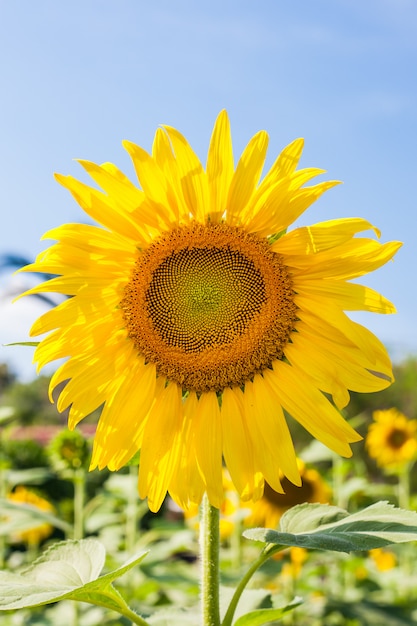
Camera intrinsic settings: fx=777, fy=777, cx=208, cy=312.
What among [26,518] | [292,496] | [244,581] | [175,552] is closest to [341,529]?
[244,581]

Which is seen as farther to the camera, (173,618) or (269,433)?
(173,618)

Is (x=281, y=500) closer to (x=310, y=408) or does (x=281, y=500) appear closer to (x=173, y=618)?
(x=173, y=618)

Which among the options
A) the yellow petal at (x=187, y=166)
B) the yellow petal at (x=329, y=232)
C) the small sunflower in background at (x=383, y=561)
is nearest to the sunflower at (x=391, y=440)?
the small sunflower in background at (x=383, y=561)

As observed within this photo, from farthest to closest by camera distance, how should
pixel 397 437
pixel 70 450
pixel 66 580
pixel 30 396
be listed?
pixel 30 396, pixel 397 437, pixel 70 450, pixel 66 580

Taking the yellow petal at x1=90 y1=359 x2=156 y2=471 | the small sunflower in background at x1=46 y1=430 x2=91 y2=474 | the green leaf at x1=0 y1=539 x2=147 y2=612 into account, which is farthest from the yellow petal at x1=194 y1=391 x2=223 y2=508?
the small sunflower in background at x1=46 y1=430 x2=91 y2=474

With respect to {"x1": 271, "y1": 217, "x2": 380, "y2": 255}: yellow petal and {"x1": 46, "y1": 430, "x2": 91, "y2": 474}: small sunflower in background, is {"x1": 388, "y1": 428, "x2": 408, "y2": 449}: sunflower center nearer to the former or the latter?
{"x1": 46, "y1": 430, "x2": 91, "y2": 474}: small sunflower in background

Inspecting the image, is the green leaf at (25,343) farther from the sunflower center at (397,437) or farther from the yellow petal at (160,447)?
the sunflower center at (397,437)

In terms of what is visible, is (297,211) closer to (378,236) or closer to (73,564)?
(378,236)
